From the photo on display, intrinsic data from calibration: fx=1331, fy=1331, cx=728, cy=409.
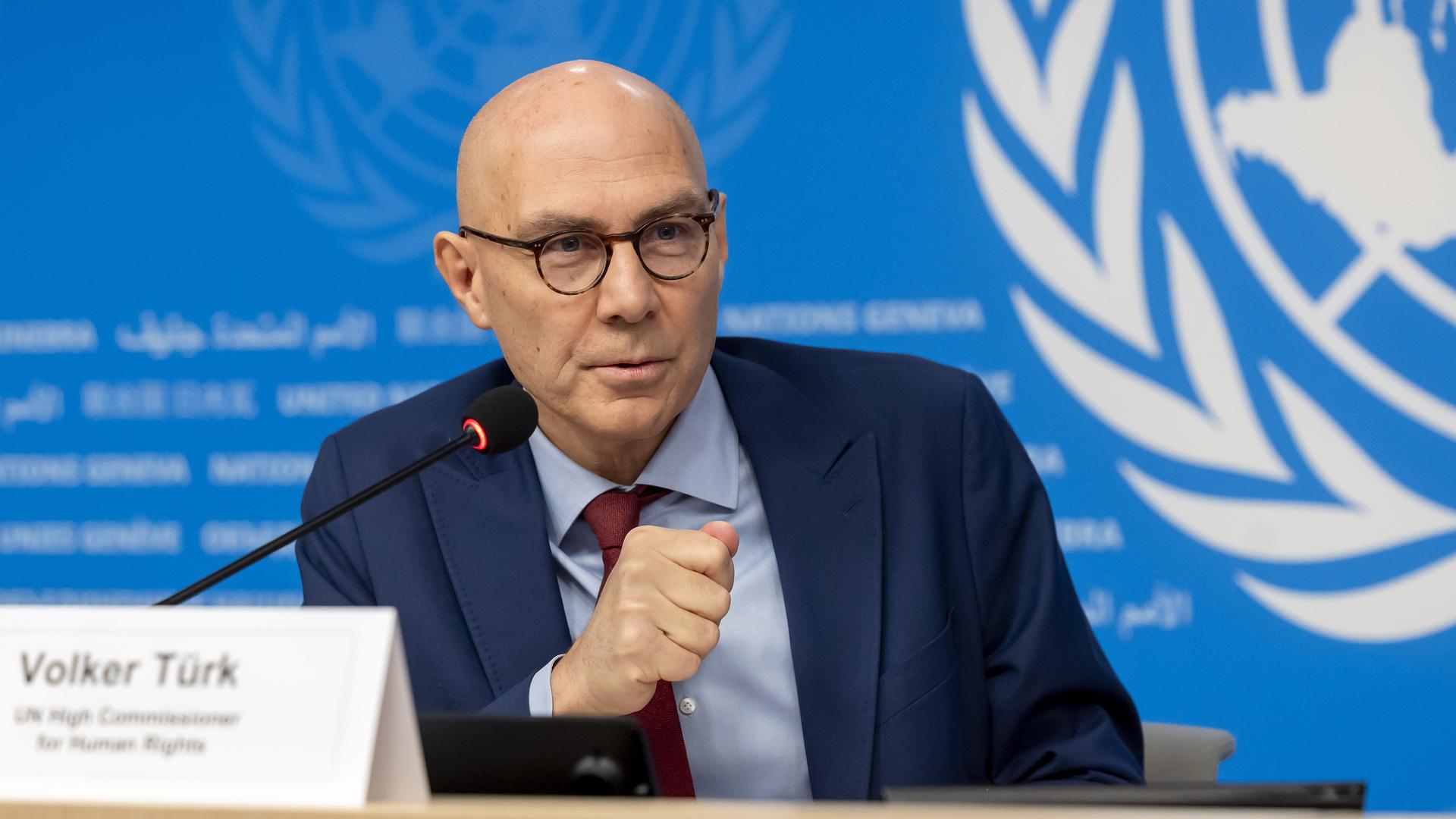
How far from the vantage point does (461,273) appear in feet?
6.05

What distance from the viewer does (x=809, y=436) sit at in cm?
184

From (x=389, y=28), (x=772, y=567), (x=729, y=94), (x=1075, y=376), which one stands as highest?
(x=389, y=28)

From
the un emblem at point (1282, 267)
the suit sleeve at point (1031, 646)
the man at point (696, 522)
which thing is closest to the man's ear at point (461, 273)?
the man at point (696, 522)

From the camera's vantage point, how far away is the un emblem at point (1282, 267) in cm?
270

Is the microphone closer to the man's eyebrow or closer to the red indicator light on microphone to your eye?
the red indicator light on microphone

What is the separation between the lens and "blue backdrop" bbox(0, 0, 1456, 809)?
107 inches

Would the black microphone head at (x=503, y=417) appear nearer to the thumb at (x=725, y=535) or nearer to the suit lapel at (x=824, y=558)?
the thumb at (x=725, y=535)

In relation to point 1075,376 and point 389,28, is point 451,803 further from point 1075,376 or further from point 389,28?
point 389,28

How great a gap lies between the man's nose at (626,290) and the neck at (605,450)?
22cm

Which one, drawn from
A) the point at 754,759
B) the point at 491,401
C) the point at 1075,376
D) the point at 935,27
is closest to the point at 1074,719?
the point at 754,759

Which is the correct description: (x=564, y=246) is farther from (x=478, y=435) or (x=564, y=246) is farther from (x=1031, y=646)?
(x=1031, y=646)

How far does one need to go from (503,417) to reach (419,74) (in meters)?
2.02

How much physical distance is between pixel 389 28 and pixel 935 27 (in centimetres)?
127

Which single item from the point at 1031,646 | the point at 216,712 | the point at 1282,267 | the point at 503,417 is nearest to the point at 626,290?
the point at 503,417
